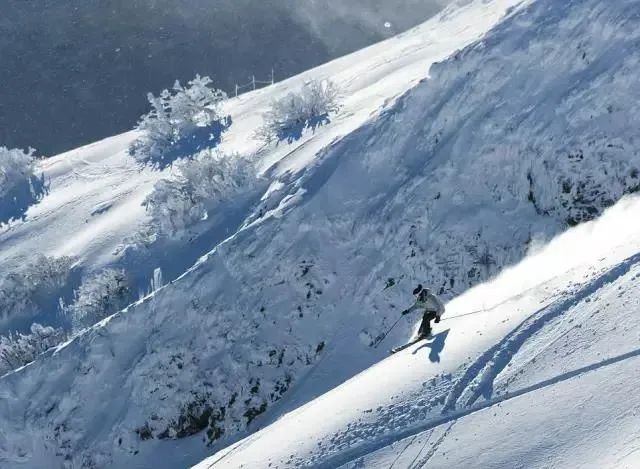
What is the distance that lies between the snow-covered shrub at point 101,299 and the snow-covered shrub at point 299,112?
620cm

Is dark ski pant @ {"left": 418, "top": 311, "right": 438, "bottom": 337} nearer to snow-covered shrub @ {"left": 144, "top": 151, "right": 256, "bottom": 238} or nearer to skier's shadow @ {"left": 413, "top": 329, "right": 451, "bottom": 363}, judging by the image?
skier's shadow @ {"left": 413, "top": 329, "right": 451, "bottom": 363}

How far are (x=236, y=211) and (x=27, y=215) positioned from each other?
8.92 meters

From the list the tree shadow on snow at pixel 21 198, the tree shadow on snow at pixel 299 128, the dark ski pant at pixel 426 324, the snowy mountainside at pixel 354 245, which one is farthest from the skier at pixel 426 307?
the tree shadow on snow at pixel 21 198

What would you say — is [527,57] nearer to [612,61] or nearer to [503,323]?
[612,61]

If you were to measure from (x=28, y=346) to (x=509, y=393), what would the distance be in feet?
43.1

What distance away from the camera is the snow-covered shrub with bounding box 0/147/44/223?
26016mm

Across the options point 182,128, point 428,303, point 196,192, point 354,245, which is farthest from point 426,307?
point 182,128

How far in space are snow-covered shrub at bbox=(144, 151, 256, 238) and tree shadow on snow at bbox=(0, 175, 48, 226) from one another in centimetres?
625

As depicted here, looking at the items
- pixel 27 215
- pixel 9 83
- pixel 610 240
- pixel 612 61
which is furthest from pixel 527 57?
pixel 9 83

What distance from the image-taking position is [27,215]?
2533 cm

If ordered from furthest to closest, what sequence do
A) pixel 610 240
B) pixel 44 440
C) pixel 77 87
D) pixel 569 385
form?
pixel 77 87 → pixel 44 440 → pixel 610 240 → pixel 569 385

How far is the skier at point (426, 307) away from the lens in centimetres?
1376

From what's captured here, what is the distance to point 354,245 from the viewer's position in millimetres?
18031

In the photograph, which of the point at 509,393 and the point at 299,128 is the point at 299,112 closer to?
the point at 299,128
